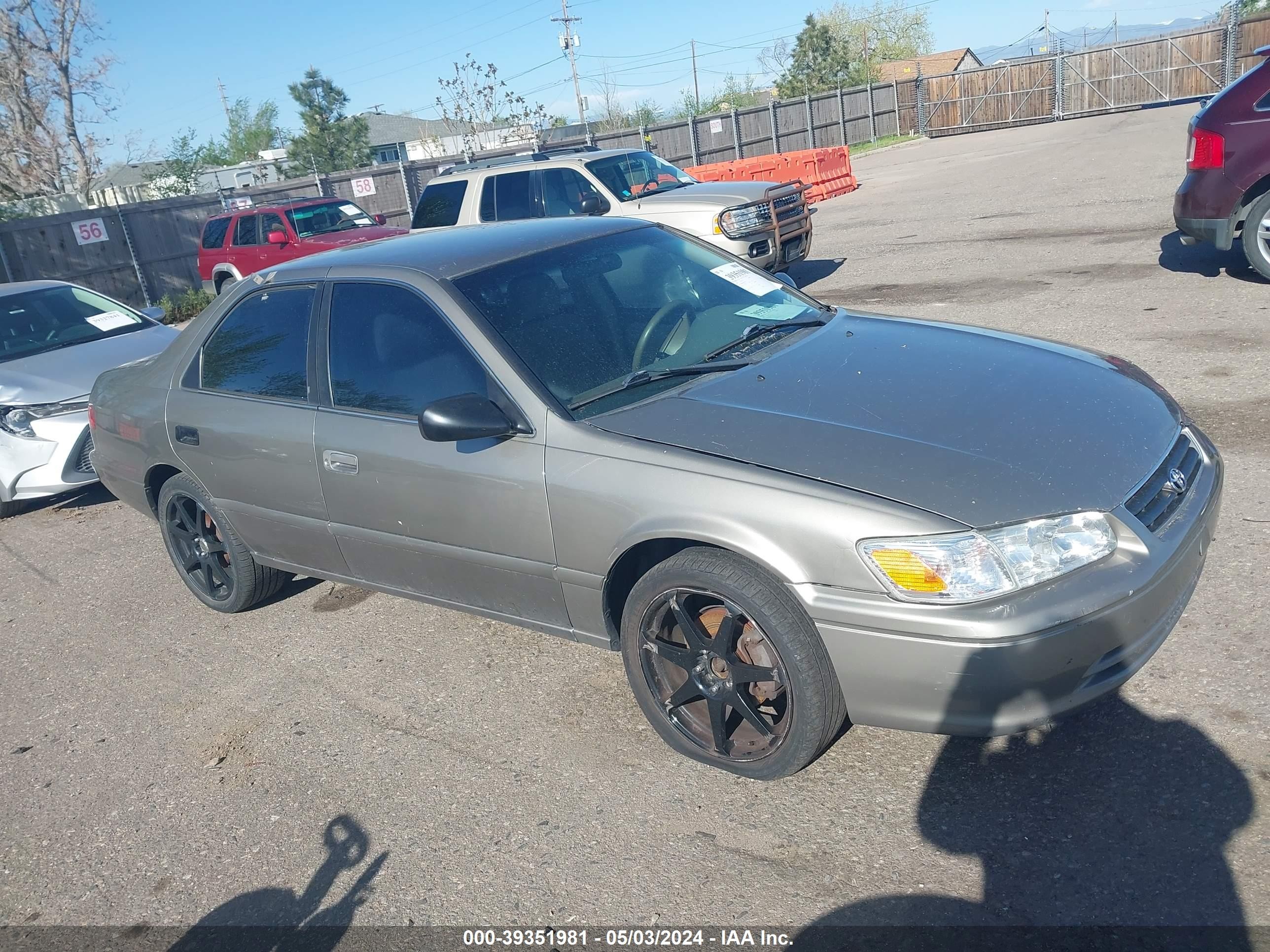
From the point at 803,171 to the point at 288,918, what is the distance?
21.1 m

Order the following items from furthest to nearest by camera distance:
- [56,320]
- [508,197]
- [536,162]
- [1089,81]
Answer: [1089,81] < [536,162] < [508,197] < [56,320]

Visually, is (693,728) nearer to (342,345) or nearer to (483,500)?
(483,500)

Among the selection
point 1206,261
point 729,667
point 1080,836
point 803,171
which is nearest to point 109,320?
point 729,667

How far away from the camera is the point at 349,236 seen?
16203mm

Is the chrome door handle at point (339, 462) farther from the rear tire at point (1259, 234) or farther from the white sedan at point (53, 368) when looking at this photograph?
the rear tire at point (1259, 234)

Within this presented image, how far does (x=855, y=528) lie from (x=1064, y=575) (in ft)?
1.88

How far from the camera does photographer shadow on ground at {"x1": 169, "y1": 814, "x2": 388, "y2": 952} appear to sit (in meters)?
2.98

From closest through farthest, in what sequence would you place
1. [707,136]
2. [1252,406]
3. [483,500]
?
[483,500], [1252,406], [707,136]

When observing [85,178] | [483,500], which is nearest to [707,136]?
[85,178]

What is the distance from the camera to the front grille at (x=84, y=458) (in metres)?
7.36

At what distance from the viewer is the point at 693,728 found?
347cm

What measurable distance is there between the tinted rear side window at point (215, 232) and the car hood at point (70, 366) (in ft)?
31.0

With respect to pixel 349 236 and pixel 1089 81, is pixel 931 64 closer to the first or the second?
pixel 1089 81

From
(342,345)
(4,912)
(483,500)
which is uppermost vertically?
(342,345)
